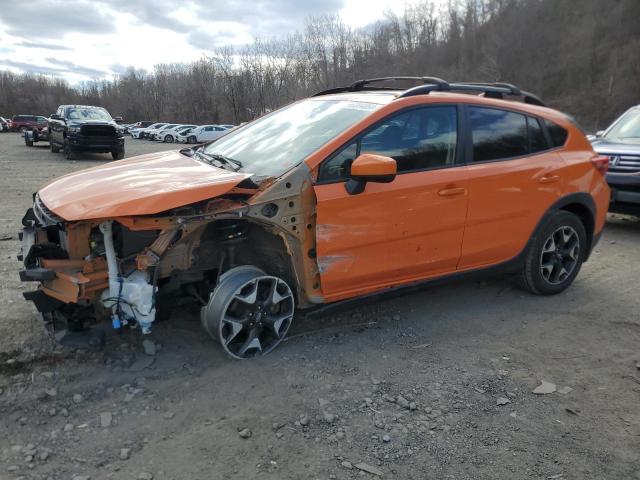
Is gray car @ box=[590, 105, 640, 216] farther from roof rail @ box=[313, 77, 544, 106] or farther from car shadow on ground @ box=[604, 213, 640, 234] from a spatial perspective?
roof rail @ box=[313, 77, 544, 106]

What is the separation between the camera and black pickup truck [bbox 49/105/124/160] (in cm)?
1752

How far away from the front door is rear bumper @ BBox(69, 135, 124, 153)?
1654cm

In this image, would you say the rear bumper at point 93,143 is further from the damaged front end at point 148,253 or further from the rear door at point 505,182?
the rear door at point 505,182

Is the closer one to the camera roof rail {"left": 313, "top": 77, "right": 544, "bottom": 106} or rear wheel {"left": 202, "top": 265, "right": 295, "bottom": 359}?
rear wheel {"left": 202, "top": 265, "right": 295, "bottom": 359}

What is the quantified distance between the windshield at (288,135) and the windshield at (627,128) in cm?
601

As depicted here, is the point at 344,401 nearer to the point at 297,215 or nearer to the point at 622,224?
the point at 297,215

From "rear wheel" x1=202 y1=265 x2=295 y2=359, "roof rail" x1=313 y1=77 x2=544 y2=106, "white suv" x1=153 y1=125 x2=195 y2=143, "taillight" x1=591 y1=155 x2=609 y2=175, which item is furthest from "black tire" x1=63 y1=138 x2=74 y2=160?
"white suv" x1=153 y1=125 x2=195 y2=143

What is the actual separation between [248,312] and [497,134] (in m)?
2.49

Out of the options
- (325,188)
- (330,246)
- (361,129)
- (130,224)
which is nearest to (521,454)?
(330,246)

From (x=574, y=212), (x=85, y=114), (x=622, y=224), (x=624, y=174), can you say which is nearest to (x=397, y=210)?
(x=574, y=212)

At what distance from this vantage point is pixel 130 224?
9.43 ft

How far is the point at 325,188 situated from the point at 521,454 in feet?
6.16

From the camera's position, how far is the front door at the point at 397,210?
10.9 ft

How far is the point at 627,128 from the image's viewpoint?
26.7 ft
